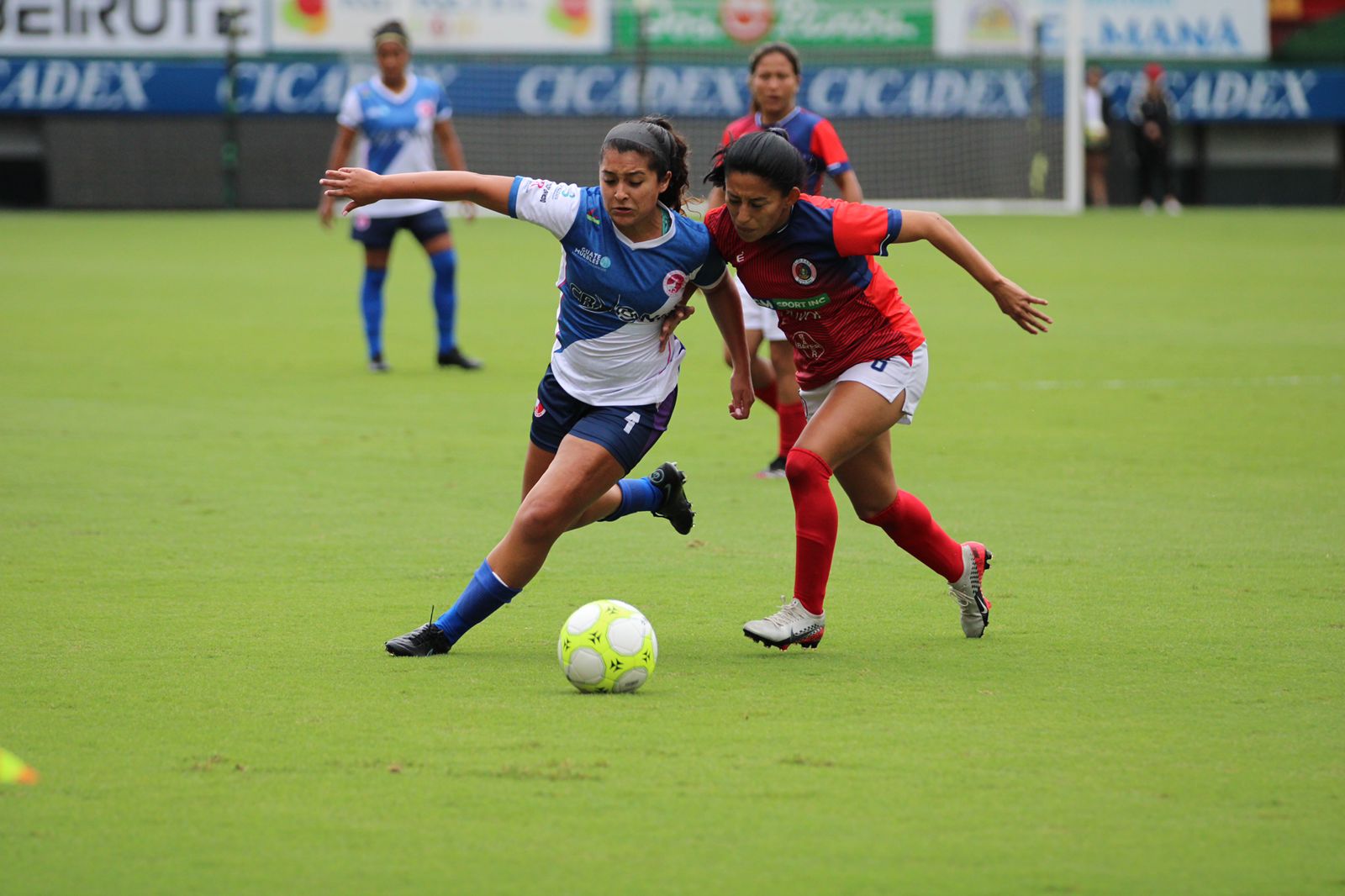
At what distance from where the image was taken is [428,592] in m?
6.55

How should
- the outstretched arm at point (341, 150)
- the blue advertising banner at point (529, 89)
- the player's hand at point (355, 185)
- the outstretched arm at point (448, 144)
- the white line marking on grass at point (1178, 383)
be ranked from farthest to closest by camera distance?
the blue advertising banner at point (529, 89), the outstretched arm at point (448, 144), the outstretched arm at point (341, 150), the white line marking on grass at point (1178, 383), the player's hand at point (355, 185)

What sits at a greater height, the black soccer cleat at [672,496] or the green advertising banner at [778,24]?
the green advertising banner at [778,24]

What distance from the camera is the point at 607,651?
16.7ft

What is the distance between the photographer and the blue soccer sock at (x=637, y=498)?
6531 mm

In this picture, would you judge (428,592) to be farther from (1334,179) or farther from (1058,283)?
(1334,179)

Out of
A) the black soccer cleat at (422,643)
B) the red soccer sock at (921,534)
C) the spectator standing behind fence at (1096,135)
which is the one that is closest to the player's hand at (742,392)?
the red soccer sock at (921,534)

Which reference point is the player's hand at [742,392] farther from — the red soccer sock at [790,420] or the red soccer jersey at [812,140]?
the red soccer jersey at [812,140]

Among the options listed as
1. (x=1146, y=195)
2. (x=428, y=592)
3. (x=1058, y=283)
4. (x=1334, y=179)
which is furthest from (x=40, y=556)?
(x=1334, y=179)

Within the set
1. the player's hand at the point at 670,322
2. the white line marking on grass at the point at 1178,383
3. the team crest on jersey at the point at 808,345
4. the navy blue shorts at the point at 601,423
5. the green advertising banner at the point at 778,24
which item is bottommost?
the white line marking on grass at the point at 1178,383

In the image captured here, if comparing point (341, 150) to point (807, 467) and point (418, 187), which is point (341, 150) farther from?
point (807, 467)

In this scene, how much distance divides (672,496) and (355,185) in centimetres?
196

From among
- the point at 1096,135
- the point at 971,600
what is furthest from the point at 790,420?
the point at 1096,135

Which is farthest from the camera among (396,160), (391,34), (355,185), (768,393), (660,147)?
(396,160)

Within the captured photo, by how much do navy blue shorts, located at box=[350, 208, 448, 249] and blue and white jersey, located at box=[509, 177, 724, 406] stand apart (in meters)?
7.53
